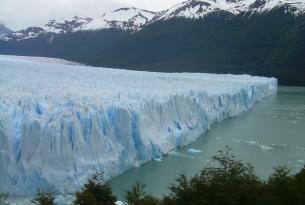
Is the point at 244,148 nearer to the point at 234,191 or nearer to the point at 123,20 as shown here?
the point at 234,191

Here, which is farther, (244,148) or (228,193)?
(244,148)

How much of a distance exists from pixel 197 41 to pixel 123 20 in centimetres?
2620

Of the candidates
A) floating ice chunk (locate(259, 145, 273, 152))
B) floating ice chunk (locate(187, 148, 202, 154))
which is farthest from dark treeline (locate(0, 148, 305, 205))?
floating ice chunk (locate(259, 145, 273, 152))

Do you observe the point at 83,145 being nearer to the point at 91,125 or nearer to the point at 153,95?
the point at 91,125

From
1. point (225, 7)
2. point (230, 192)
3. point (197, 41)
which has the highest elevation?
point (225, 7)

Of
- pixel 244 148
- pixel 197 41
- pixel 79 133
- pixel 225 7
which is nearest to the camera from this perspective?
pixel 79 133

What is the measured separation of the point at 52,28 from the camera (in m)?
91.1

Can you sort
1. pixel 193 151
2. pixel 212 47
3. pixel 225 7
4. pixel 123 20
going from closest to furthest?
pixel 193 151 → pixel 212 47 → pixel 225 7 → pixel 123 20

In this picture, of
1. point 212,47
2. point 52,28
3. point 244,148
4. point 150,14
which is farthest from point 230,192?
point 52,28

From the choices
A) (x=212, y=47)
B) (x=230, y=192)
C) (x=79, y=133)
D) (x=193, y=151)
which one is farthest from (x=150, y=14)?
(x=230, y=192)

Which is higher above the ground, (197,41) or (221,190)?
(197,41)

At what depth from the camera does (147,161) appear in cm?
1111

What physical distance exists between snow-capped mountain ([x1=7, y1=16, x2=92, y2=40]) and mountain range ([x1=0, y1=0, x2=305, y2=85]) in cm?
296

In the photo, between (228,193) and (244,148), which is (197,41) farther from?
(228,193)
